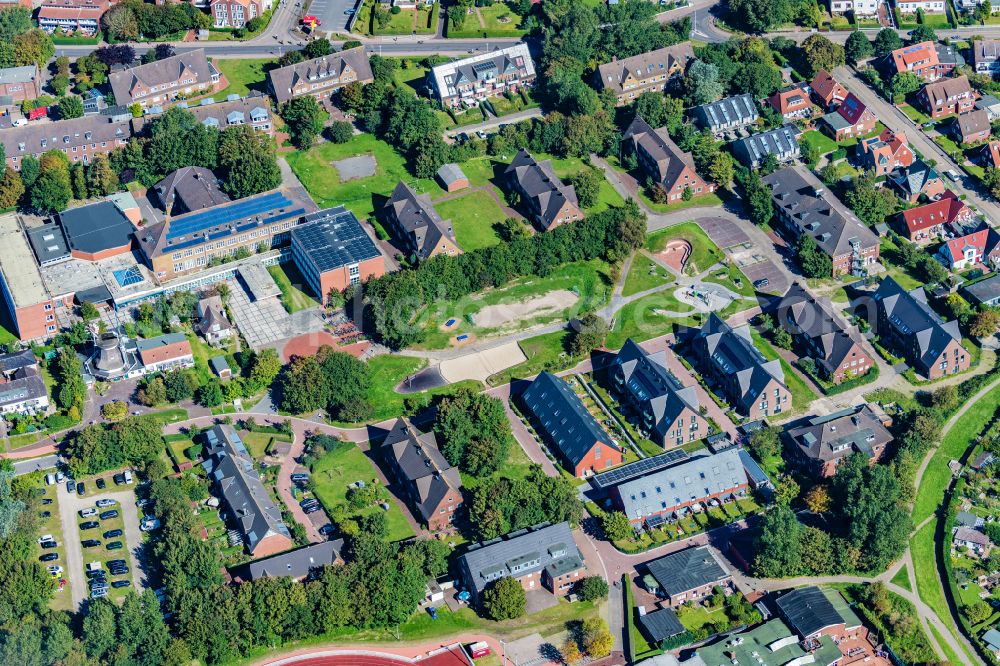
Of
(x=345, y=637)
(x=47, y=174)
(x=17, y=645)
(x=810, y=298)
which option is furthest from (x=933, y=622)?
(x=47, y=174)

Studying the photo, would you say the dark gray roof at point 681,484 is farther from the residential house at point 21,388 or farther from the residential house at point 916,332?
the residential house at point 21,388

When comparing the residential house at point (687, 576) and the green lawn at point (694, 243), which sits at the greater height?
the green lawn at point (694, 243)

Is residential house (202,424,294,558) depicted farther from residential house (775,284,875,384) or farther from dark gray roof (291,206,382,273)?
residential house (775,284,875,384)

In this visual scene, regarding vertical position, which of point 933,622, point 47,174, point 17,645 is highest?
point 47,174

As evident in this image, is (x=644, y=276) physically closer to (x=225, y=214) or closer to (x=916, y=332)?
(x=916, y=332)

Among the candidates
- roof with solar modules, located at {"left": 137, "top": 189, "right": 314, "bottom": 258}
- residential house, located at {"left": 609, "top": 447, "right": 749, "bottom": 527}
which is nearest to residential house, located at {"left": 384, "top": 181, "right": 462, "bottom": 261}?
roof with solar modules, located at {"left": 137, "top": 189, "right": 314, "bottom": 258}

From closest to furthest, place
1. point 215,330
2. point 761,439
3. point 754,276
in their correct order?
point 761,439, point 215,330, point 754,276

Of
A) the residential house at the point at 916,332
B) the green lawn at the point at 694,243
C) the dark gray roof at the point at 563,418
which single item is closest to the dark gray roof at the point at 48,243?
the dark gray roof at the point at 563,418

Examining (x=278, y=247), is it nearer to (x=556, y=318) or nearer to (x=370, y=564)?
(x=556, y=318)
